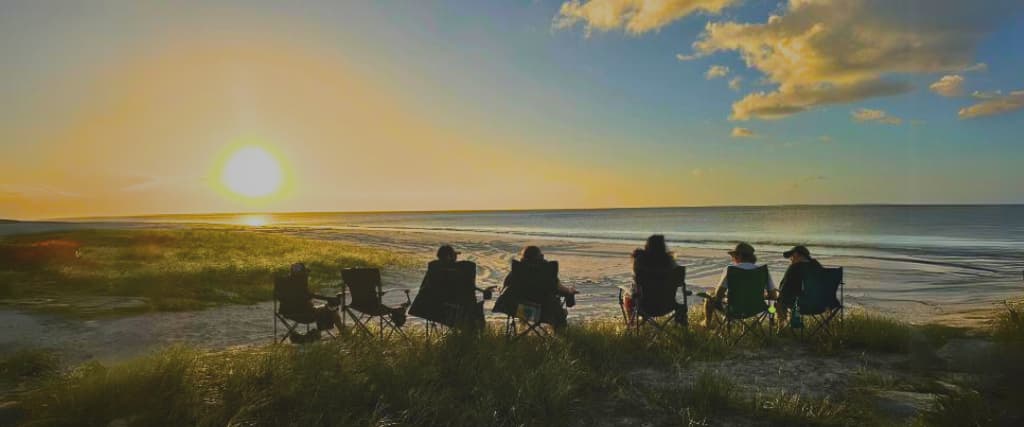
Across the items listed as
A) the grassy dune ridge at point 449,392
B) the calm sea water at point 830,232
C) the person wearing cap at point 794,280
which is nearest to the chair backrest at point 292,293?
the grassy dune ridge at point 449,392

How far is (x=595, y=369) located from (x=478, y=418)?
73.4 inches

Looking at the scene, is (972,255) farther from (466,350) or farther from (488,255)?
(466,350)

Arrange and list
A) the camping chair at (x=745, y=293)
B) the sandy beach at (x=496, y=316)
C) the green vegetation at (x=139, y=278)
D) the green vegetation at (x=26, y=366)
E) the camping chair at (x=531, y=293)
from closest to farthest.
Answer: the green vegetation at (x=26, y=366) → the camping chair at (x=531, y=293) → the camping chair at (x=745, y=293) → the sandy beach at (x=496, y=316) → the green vegetation at (x=139, y=278)

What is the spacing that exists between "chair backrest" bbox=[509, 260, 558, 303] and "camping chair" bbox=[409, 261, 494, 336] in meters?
0.55

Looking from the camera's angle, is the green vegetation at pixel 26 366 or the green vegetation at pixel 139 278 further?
the green vegetation at pixel 139 278

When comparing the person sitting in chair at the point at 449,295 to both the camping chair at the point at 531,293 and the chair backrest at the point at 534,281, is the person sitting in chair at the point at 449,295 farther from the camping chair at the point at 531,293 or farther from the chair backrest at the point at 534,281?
the chair backrest at the point at 534,281

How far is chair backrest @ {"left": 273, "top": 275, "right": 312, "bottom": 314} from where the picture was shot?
6.95 metres

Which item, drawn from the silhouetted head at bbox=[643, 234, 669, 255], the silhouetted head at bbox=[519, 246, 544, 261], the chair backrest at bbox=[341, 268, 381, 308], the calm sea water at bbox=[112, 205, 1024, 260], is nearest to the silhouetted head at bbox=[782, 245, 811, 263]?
the silhouetted head at bbox=[643, 234, 669, 255]

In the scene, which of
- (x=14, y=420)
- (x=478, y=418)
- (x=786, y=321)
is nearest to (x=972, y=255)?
(x=786, y=321)

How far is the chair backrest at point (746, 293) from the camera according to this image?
6863mm

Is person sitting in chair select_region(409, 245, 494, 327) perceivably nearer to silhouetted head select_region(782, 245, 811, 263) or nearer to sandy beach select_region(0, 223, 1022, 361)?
sandy beach select_region(0, 223, 1022, 361)

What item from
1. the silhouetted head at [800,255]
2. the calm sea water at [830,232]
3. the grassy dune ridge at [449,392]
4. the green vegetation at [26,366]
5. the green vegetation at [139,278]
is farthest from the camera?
the calm sea water at [830,232]

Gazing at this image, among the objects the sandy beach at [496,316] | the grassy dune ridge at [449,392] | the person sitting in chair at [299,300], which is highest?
the person sitting in chair at [299,300]

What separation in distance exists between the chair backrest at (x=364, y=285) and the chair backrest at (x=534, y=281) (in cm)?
182
